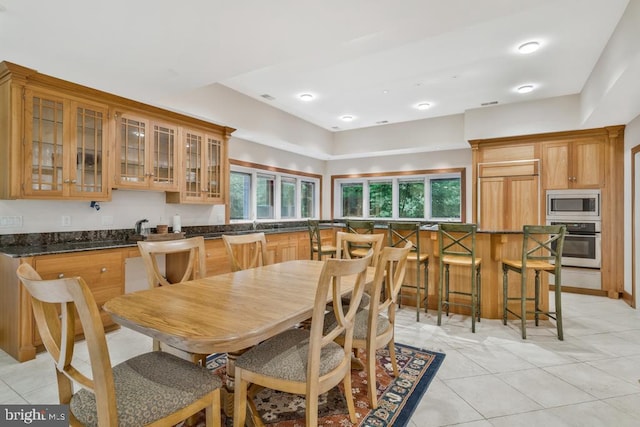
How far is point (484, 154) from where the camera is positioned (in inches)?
210

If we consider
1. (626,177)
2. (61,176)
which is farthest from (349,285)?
(626,177)

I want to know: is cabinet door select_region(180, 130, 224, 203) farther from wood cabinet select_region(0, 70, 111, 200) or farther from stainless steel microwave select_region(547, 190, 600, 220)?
stainless steel microwave select_region(547, 190, 600, 220)

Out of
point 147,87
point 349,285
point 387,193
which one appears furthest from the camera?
point 387,193

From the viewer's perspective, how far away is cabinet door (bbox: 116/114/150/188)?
336 cm

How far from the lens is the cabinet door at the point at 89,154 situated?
304 centimetres

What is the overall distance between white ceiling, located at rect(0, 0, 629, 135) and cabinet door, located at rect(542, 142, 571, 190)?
784 millimetres

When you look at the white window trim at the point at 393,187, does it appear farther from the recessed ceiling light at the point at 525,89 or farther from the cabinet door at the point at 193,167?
the cabinet door at the point at 193,167

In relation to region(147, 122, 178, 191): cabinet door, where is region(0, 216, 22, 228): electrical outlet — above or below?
below

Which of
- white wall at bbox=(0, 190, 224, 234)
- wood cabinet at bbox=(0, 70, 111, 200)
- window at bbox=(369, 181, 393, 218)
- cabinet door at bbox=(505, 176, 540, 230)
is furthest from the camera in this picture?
window at bbox=(369, 181, 393, 218)

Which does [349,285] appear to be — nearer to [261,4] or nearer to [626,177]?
[261,4]

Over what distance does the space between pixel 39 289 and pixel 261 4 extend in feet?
6.44

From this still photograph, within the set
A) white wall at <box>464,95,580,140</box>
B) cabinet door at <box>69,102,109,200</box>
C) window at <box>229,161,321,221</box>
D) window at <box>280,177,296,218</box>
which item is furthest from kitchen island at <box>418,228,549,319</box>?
cabinet door at <box>69,102,109,200</box>

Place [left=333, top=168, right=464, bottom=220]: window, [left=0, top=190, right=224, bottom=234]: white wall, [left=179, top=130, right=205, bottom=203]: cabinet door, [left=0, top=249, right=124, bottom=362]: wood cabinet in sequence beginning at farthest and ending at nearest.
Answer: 1. [left=333, top=168, right=464, bottom=220]: window
2. [left=179, top=130, right=205, bottom=203]: cabinet door
3. [left=0, top=190, right=224, bottom=234]: white wall
4. [left=0, top=249, right=124, bottom=362]: wood cabinet

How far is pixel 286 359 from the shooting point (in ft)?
5.06
